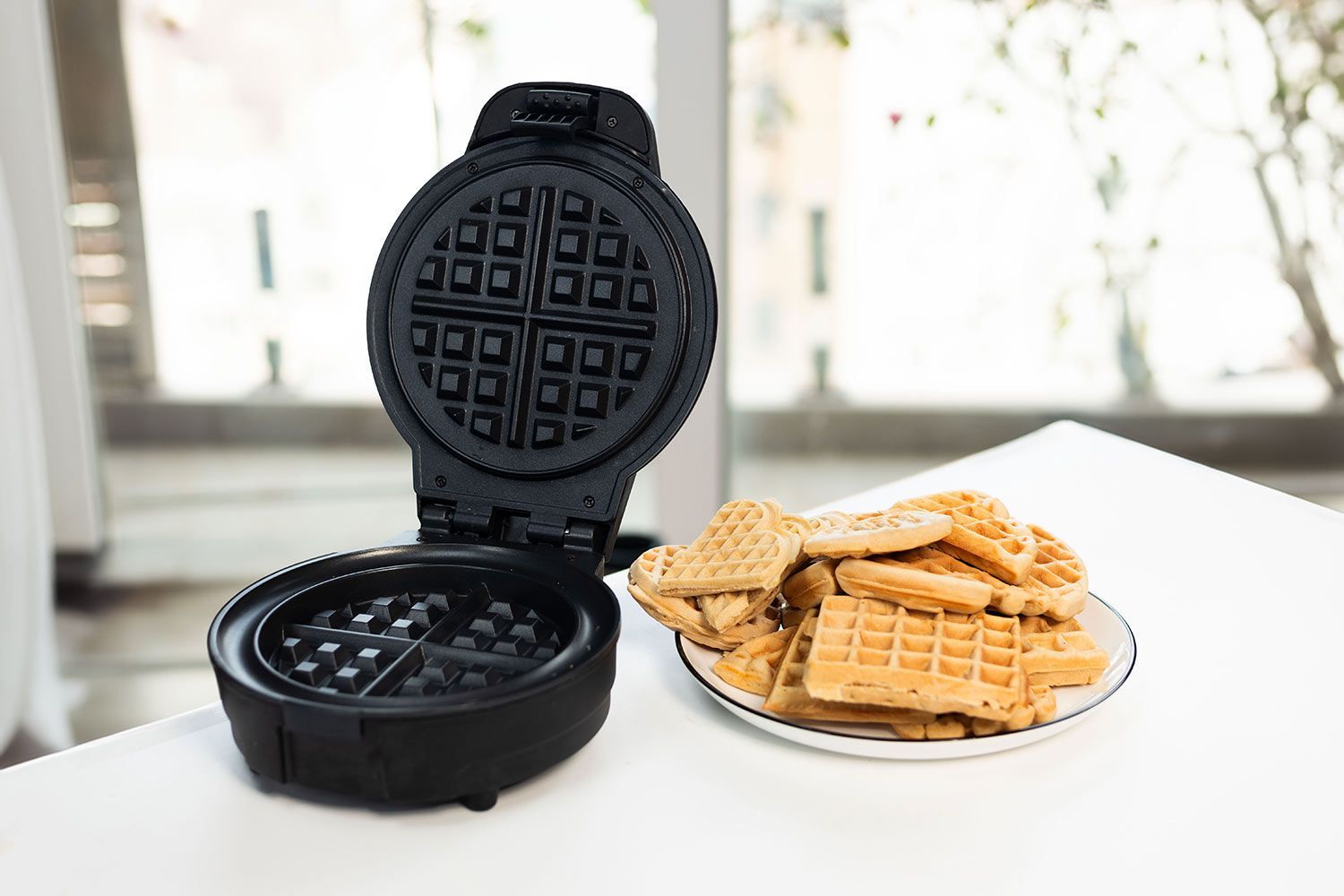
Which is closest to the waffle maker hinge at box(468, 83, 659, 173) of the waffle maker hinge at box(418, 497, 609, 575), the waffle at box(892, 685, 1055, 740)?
the waffle maker hinge at box(418, 497, 609, 575)

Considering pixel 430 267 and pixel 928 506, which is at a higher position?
pixel 430 267

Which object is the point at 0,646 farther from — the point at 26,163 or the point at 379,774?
the point at 379,774

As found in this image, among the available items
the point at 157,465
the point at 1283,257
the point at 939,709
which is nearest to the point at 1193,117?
the point at 1283,257

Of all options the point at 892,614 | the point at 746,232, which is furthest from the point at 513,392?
the point at 746,232

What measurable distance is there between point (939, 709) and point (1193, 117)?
8.41 ft

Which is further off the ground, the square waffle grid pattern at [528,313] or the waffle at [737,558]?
the square waffle grid pattern at [528,313]

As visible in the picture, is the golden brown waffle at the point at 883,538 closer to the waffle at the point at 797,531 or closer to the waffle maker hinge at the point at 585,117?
the waffle at the point at 797,531

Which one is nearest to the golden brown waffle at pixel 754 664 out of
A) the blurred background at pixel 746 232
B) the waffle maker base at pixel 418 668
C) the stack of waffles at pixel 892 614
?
the stack of waffles at pixel 892 614

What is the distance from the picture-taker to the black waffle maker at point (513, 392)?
3.11 feet

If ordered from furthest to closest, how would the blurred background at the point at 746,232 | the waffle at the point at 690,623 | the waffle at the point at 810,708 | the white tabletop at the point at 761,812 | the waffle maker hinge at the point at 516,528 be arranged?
the blurred background at the point at 746,232
the waffle maker hinge at the point at 516,528
the waffle at the point at 690,623
the waffle at the point at 810,708
the white tabletop at the point at 761,812

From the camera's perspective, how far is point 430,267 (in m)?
1.17

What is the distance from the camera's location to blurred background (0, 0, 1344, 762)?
287 cm

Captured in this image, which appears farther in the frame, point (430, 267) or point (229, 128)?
point (229, 128)

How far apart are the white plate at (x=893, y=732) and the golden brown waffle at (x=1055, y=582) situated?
0.16 feet
